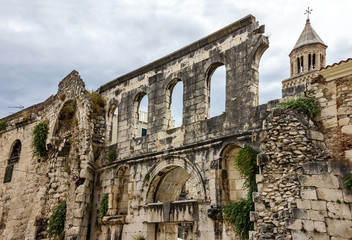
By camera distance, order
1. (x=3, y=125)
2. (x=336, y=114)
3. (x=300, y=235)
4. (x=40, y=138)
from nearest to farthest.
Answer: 1. (x=300, y=235)
2. (x=336, y=114)
3. (x=40, y=138)
4. (x=3, y=125)

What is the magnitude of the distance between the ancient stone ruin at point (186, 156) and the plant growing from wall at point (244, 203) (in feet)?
1.01

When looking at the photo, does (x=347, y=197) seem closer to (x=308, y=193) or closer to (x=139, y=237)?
(x=308, y=193)

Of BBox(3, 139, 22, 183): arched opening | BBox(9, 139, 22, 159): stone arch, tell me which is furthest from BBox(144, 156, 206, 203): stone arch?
BBox(9, 139, 22, 159): stone arch

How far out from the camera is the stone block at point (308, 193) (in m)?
8.34

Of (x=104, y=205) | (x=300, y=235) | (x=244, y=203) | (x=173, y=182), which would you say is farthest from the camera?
(x=104, y=205)

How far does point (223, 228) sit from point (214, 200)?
797 millimetres

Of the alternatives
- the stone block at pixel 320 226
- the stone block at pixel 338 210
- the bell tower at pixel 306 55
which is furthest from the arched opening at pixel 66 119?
the bell tower at pixel 306 55

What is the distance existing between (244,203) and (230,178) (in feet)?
3.77

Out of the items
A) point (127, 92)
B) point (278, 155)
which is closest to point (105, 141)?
point (127, 92)

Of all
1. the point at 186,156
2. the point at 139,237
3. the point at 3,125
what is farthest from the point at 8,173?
the point at 186,156

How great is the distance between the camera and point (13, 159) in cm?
2142

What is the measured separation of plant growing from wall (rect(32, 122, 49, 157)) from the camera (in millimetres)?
19000

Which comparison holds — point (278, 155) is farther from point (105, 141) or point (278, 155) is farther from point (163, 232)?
point (105, 141)

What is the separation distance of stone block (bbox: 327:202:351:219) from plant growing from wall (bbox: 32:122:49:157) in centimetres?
1405
